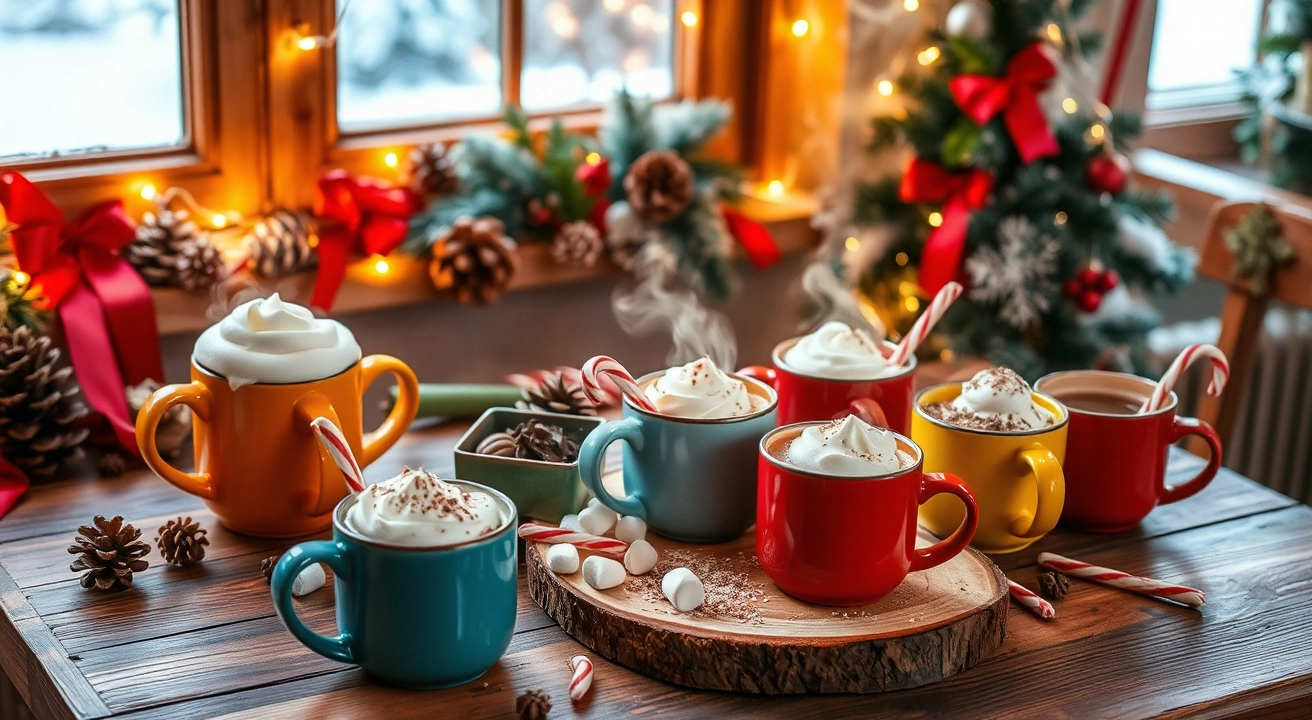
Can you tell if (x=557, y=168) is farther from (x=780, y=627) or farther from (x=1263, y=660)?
(x=1263, y=660)

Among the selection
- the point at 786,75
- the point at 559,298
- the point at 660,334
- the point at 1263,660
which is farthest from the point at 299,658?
the point at 786,75

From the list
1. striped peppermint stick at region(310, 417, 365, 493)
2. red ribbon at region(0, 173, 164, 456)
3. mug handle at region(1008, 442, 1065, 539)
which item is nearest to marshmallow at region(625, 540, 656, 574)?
striped peppermint stick at region(310, 417, 365, 493)

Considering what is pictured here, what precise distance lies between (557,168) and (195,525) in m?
0.88

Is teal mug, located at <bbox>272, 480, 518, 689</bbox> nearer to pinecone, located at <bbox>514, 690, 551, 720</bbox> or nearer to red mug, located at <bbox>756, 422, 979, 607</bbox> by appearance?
pinecone, located at <bbox>514, 690, 551, 720</bbox>

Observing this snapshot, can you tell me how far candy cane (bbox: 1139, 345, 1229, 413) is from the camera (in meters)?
1.18

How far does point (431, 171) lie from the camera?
1.84 meters

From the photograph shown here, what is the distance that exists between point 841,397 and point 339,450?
0.45 m

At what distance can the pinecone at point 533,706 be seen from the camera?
871 mm

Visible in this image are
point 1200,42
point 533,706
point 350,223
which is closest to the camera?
point 533,706

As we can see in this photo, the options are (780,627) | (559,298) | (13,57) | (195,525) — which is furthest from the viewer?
(559,298)

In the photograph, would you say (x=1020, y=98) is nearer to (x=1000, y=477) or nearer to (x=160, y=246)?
(x=1000, y=477)

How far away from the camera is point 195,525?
110 centimetres

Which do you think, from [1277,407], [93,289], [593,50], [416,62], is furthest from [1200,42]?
[93,289]

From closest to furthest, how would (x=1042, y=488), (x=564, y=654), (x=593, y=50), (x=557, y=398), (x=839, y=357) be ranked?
(x=564, y=654)
(x=1042, y=488)
(x=839, y=357)
(x=557, y=398)
(x=593, y=50)
